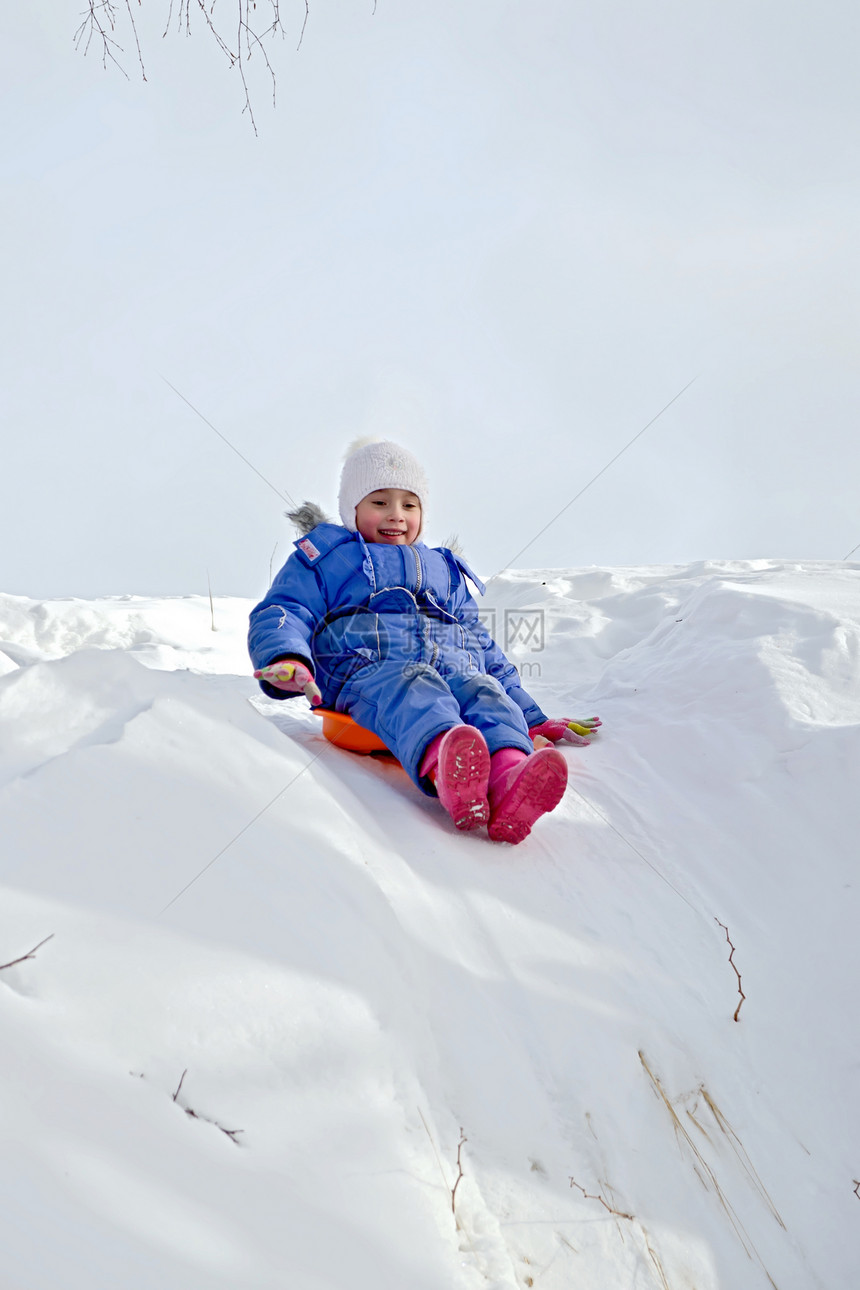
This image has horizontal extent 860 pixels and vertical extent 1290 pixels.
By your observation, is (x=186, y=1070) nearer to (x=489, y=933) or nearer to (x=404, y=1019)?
(x=404, y=1019)

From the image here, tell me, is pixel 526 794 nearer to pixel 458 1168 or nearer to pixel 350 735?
pixel 350 735

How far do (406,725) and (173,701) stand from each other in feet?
2.32

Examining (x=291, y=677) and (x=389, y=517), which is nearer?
(x=291, y=677)

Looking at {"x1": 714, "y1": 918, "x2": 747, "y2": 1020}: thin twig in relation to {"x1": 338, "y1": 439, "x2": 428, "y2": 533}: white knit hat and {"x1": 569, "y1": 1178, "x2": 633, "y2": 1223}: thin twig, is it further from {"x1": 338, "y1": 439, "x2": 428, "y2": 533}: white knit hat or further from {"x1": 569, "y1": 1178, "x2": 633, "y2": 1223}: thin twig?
{"x1": 338, "y1": 439, "x2": 428, "y2": 533}: white knit hat

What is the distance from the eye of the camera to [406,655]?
2.39 m

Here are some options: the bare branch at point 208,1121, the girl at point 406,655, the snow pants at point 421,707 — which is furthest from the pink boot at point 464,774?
the bare branch at point 208,1121

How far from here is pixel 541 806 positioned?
1776 mm

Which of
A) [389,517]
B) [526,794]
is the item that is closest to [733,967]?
[526,794]

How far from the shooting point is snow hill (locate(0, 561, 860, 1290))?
76 cm

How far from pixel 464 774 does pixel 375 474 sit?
1518 millimetres

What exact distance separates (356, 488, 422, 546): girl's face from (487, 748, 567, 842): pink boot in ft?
4.18

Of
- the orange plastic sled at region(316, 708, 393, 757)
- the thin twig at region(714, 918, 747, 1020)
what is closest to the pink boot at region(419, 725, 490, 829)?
the orange plastic sled at region(316, 708, 393, 757)

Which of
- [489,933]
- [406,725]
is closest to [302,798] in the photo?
[489,933]

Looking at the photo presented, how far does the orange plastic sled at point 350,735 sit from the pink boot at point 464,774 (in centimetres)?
47
